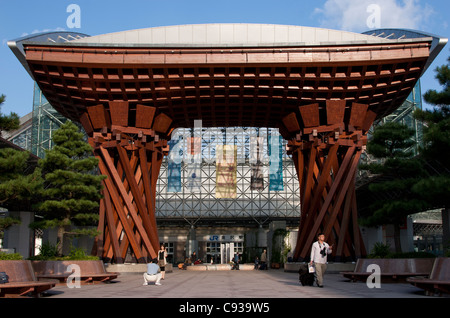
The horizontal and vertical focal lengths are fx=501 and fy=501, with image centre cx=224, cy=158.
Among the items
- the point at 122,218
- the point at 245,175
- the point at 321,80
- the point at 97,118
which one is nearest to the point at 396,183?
the point at 321,80

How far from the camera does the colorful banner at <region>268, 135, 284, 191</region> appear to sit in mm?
49094

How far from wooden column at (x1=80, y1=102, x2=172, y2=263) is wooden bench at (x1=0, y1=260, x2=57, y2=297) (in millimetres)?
12861

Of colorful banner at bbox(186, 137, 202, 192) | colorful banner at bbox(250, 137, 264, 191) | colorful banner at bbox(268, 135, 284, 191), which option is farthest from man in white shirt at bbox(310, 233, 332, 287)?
colorful banner at bbox(186, 137, 202, 192)

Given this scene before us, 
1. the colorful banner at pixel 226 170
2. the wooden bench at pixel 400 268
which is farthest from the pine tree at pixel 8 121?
the colorful banner at pixel 226 170

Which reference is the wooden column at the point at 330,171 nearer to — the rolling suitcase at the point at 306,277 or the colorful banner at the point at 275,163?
the rolling suitcase at the point at 306,277

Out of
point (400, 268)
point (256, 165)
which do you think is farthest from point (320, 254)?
point (256, 165)

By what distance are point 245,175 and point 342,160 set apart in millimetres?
28475

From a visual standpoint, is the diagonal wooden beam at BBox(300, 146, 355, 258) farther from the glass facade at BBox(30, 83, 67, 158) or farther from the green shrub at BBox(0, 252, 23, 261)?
the glass facade at BBox(30, 83, 67, 158)

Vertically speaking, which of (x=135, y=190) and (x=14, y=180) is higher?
(x=135, y=190)

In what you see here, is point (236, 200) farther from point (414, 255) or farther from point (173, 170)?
point (414, 255)

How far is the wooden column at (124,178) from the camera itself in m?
25.4

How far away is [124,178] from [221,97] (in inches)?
267

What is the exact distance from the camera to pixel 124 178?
26891mm
